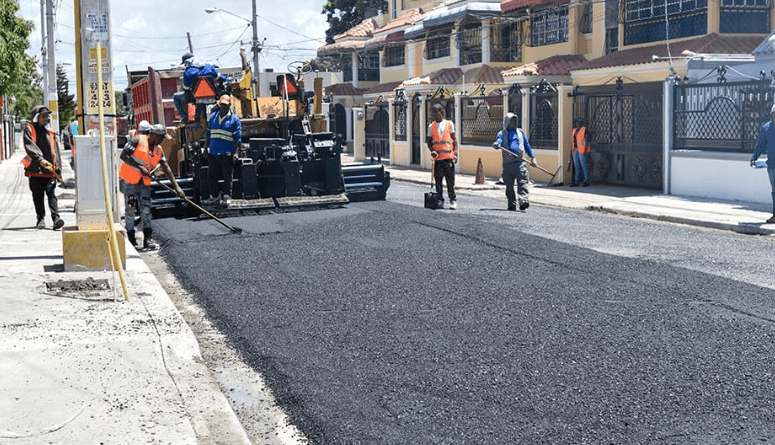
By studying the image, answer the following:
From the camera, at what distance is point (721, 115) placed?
1841 centimetres

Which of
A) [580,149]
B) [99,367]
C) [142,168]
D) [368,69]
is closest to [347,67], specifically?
[368,69]

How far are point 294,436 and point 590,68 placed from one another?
20248 mm

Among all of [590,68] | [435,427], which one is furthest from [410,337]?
[590,68]

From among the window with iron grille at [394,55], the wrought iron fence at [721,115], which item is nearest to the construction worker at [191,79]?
the wrought iron fence at [721,115]

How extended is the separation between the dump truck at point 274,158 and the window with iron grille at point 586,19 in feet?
43.4

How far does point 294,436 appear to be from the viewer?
5613 mm

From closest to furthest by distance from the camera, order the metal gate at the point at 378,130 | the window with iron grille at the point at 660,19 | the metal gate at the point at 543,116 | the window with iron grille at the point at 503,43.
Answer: the window with iron grille at the point at 660,19, the metal gate at the point at 543,116, the window with iron grille at the point at 503,43, the metal gate at the point at 378,130

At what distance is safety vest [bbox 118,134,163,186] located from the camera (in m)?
12.7

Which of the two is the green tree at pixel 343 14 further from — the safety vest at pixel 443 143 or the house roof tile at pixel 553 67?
the safety vest at pixel 443 143

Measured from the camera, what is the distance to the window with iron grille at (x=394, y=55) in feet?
148

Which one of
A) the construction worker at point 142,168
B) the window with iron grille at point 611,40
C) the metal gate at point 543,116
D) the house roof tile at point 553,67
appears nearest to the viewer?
the construction worker at point 142,168

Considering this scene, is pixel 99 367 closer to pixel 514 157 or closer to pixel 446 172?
pixel 446 172

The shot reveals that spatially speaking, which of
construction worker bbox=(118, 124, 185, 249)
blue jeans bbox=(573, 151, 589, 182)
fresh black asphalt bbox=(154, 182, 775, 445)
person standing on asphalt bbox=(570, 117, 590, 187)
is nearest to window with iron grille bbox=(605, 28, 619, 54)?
person standing on asphalt bbox=(570, 117, 590, 187)

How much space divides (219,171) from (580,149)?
1055 centimetres
